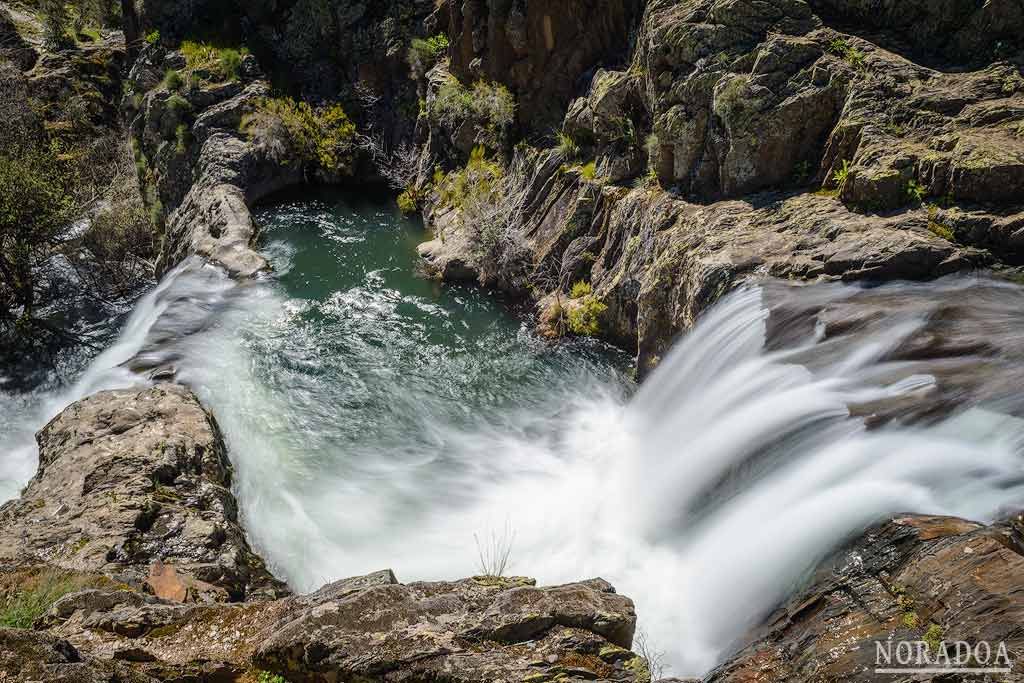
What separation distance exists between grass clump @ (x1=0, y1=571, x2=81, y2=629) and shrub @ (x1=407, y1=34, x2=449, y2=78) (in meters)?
23.4

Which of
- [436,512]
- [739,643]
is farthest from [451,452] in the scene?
[739,643]

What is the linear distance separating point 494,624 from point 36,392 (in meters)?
15.6

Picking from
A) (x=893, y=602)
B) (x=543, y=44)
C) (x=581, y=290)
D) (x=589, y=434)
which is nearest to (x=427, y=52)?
(x=543, y=44)

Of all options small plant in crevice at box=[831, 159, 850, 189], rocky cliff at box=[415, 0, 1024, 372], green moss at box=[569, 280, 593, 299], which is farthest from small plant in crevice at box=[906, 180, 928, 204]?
green moss at box=[569, 280, 593, 299]

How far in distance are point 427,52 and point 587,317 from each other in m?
16.0

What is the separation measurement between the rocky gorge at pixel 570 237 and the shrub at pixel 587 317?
0.31 ft

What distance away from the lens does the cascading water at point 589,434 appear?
7.41 metres

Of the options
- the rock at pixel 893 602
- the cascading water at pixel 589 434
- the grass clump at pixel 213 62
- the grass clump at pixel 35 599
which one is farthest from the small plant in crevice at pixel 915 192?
the grass clump at pixel 213 62

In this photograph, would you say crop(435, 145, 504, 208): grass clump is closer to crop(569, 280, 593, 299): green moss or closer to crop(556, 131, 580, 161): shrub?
Answer: crop(556, 131, 580, 161): shrub

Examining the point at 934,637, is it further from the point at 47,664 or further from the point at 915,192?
the point at 915,192

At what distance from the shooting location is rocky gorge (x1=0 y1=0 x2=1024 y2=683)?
5500 mm

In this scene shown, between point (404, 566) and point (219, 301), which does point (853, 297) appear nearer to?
point (404, 566)

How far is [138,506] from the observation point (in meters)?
9.35

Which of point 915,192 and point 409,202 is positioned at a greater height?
point 915,192
